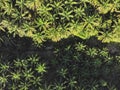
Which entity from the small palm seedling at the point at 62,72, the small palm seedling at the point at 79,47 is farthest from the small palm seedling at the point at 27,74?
the small palm seedling at the point at 79,47

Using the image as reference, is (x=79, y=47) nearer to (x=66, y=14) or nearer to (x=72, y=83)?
(x=72, y=83)

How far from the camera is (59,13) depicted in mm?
5133

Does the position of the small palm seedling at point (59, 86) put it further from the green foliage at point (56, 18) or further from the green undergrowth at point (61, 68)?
the green foliage at point (56, 18)

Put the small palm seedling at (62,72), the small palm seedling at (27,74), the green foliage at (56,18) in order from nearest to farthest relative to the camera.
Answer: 1. the green foliage at (56,18)
2. the small palm seedling at (27,74)
3. the small palm seedling at (62,72)

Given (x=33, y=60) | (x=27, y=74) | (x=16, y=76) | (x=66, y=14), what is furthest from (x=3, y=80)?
(x=66, y=14)

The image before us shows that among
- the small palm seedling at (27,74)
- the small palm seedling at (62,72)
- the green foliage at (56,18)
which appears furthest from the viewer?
the small palm seedling at (62,72)

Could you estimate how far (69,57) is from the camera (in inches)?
221

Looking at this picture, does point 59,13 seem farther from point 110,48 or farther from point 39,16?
point 110,48

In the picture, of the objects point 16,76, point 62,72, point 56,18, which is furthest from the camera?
point 62,72

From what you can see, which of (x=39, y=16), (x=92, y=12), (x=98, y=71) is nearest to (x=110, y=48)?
(x=98, y=71)

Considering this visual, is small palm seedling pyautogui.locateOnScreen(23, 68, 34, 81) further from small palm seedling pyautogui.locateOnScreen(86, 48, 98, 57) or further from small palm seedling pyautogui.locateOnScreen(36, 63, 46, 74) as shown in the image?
small palm seedling pyautogui.locateOnScreen(86, 48, 98, 57)

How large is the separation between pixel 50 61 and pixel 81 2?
1013mm

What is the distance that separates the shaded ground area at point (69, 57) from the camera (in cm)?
559

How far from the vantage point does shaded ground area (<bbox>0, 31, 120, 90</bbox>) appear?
5586 mm
